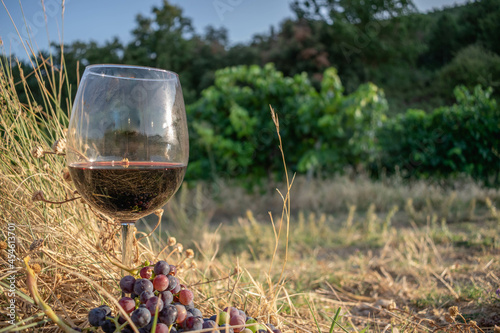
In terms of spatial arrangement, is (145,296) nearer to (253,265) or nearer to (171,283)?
(171,283)

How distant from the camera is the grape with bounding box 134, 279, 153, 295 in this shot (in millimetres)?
923

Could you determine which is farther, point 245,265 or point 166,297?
point 245,265

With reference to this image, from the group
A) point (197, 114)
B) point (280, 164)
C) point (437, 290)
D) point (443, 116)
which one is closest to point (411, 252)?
point (437, 290)

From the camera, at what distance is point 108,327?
35.4 inches

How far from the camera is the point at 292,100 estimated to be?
7.02 meters

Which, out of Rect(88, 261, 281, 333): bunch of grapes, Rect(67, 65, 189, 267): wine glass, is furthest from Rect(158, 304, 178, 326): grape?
Rect(67, 65, 189, 267): wine glass

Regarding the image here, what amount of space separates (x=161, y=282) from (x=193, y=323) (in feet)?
0.42

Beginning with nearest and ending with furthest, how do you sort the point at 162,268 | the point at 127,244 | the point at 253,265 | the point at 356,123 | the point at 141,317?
the point at 141,317
the point at 162,268
the point at 127,244
the point at 253,265
the point at 356,123

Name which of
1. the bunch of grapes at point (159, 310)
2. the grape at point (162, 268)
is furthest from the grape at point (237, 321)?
the grape at point (162, 268)

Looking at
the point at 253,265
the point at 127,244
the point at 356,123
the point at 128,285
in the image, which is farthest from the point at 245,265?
the point at 356,123

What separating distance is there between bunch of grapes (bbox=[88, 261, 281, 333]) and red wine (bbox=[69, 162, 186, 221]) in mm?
188

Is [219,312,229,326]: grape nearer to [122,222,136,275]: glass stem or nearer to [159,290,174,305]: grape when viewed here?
[159,290,174,305]: grape

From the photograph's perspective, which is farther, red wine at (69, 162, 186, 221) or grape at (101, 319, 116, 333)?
red wine at (69, 162, 186, 221)

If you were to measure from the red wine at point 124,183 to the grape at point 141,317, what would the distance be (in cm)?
31
